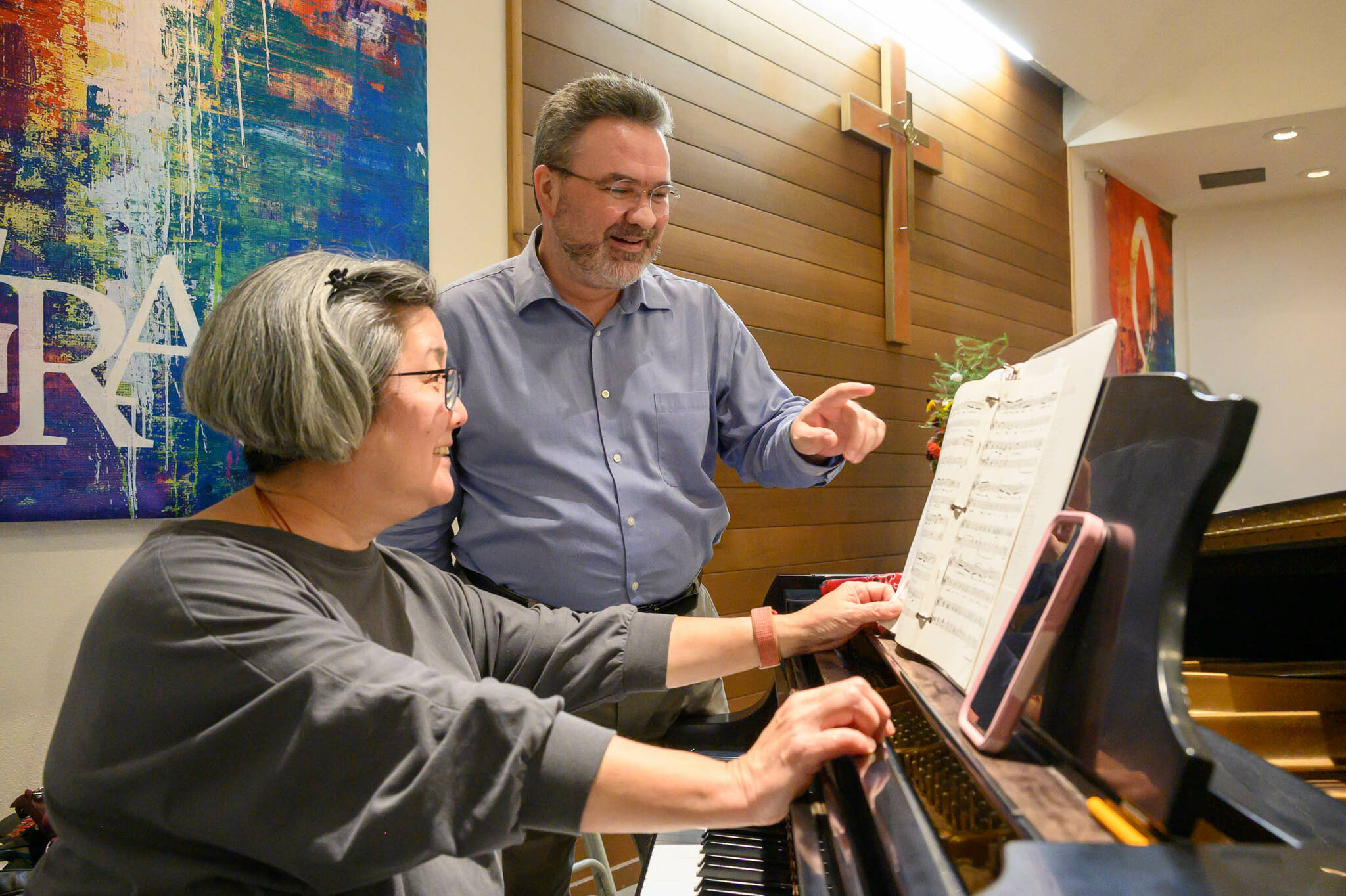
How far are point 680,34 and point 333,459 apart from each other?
9.63 feet

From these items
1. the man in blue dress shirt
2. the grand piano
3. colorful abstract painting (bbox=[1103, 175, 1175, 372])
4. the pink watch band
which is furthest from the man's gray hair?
colorful abstract painting (bbox=[1103, 175, 1175, 372])

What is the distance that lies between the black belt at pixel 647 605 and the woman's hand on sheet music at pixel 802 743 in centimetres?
98

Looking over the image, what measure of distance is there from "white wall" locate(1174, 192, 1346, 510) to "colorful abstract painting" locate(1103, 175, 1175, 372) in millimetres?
383

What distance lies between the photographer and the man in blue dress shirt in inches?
78.7

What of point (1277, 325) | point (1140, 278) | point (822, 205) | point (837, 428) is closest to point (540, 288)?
point (837, 428)

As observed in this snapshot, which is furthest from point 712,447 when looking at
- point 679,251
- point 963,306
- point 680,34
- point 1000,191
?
point 1000,191

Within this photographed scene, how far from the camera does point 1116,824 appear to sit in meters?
0.74

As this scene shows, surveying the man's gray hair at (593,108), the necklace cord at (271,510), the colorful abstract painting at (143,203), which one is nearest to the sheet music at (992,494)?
the necklace cord at (271,510)

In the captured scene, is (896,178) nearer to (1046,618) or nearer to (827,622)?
(827,622)

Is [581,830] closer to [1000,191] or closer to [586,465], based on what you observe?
[586,465]

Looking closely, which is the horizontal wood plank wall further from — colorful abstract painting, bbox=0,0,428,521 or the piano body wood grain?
the piano body wood grain

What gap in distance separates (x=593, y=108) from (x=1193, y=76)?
515cm

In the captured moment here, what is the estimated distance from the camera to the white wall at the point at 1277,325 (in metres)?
7.05

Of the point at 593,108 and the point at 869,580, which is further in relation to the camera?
the point at 593,108
